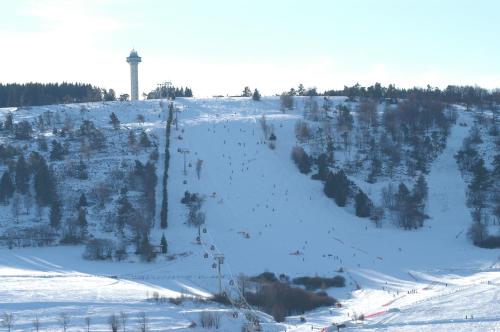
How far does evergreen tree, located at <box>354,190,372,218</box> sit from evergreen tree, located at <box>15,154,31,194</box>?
30.2 m

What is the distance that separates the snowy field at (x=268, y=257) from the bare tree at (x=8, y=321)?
1.39 feet

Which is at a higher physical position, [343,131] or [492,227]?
[343,131]

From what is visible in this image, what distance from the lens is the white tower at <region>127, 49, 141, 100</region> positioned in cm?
11806

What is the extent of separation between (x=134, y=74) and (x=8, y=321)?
92080mm

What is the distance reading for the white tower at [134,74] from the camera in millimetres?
118062

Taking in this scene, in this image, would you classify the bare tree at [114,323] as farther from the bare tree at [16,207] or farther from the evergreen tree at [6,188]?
the evergreen tree at [6,188]

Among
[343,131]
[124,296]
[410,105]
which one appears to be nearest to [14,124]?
[343,131]

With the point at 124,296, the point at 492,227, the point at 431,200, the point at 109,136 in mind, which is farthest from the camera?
the point at 109,136

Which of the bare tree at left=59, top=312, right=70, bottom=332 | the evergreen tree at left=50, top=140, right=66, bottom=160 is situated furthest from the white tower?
the bare tree at left=59, top=312, right=70, bottom=332

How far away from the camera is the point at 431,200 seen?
230 ft

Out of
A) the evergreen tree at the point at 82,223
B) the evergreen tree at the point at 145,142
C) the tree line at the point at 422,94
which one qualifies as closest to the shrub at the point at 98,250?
the evergreen tree at the point at 82,223

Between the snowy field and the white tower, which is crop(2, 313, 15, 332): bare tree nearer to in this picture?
the snowy field

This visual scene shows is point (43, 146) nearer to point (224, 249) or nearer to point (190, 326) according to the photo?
point (224, 249)

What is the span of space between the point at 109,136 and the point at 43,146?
28.5 ft
